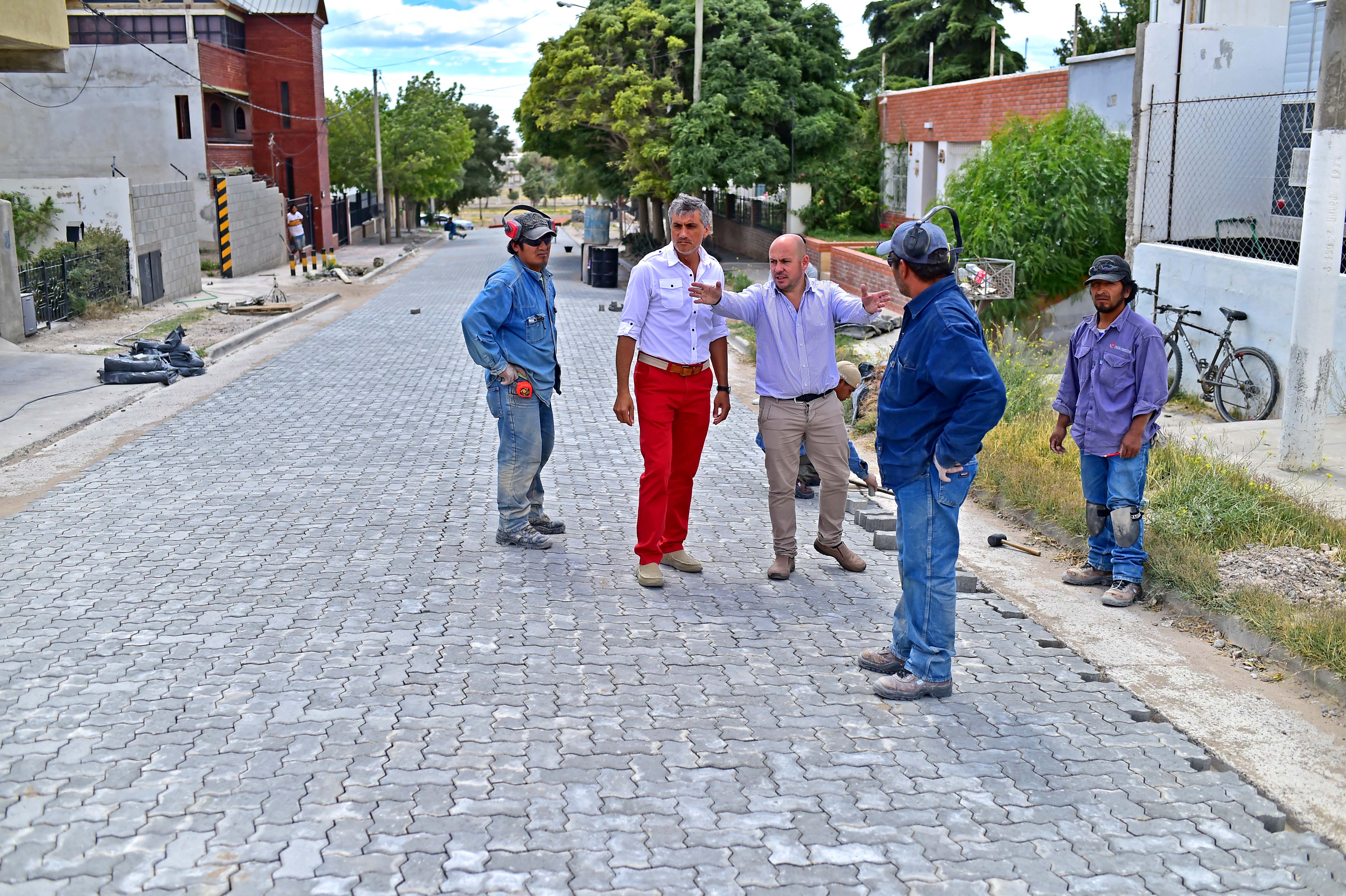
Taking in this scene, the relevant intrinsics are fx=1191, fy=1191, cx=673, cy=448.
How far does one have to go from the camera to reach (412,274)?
35.9 m

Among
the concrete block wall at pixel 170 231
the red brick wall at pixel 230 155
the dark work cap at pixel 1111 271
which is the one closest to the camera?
the dark work cap at pixel 1111 271

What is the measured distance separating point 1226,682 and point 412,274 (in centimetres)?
3277

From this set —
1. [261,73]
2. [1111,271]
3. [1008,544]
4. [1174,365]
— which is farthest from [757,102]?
[261,73]

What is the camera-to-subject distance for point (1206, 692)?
540cm

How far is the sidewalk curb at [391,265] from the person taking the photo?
3428 cm

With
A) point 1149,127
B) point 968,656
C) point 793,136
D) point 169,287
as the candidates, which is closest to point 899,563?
point 968,656

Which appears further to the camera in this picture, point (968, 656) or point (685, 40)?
point (685, 40)

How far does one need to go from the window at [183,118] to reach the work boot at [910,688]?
36.0m

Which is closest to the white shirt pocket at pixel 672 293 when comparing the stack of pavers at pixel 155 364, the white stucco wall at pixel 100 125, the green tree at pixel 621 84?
the stack of pavers at pixel 155 364

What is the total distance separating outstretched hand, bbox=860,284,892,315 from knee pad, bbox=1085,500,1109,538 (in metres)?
1.77

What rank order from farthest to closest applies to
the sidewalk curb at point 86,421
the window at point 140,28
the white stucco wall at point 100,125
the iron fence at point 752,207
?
the window at point 140,28, the iron fence at point 752,207, the white stucco wall at point 100,125, the sidewalk curb at point 86,421

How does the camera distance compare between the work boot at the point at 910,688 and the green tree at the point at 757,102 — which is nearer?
the work boot at the point at 910,688

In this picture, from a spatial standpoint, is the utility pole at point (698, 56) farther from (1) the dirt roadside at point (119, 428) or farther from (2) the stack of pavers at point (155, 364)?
(2) the stack of pavers at point (155, 364)

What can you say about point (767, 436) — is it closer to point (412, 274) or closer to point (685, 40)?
point (685, 40)
